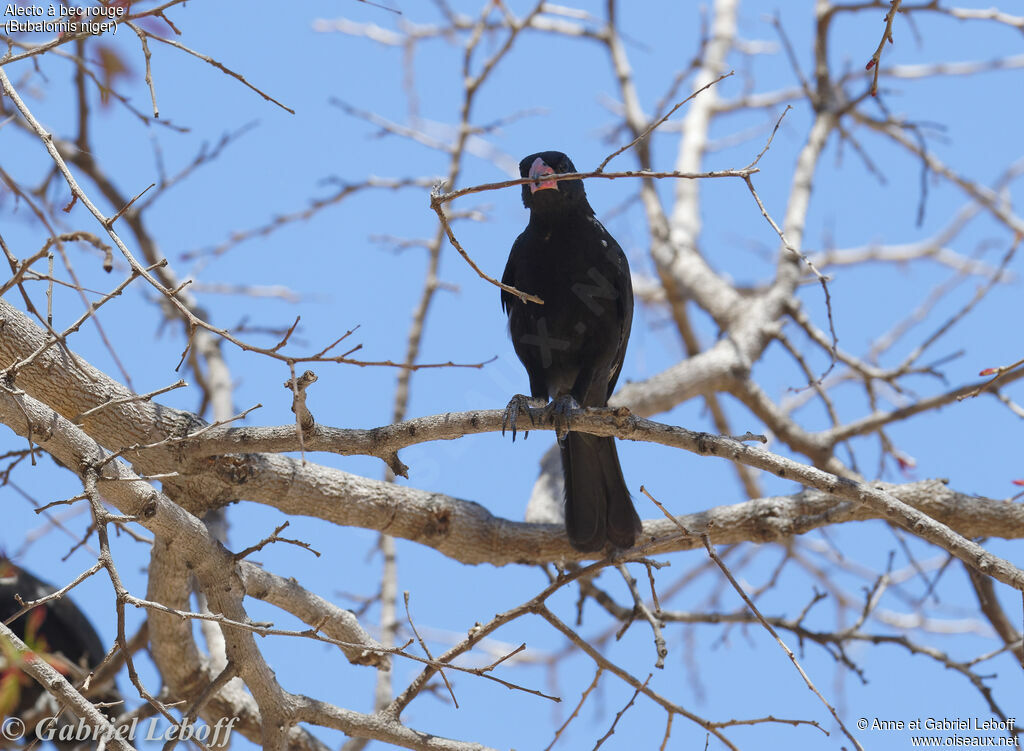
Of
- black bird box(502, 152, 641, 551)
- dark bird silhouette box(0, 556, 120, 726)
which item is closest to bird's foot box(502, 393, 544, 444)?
black bird box(502, 152, 641, 551)

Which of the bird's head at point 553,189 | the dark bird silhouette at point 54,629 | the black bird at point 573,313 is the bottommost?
the dark bird silhouette at point 54,629

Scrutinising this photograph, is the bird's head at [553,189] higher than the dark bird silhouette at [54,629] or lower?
higher

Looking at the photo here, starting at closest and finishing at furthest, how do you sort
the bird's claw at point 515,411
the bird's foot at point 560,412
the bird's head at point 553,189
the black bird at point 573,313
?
the bird's claw at point 515,411, the bird's foot at point 560,412, the black bird at point 573,313, the bird's head at point 553,189

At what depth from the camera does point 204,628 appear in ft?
Answer: 12.4

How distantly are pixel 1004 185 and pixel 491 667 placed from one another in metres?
5.88

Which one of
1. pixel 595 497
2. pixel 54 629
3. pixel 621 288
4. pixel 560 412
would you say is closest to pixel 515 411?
pixel 560 412

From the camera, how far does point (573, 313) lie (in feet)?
12.3

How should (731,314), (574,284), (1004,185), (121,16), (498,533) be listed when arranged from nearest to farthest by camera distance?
(121,16) → (498,533) → (574,284) → (731,314) → (1004,185)

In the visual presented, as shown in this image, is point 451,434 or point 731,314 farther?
point 731,314

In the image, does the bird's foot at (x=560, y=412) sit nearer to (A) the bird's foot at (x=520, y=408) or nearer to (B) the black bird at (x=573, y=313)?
(A) the bird's foot at (x=520, y=408)

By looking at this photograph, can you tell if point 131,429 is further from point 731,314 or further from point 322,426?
point 731,314

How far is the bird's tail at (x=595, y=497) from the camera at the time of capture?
3475 millimetres

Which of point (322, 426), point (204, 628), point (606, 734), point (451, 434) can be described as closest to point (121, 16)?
point (322, 426)

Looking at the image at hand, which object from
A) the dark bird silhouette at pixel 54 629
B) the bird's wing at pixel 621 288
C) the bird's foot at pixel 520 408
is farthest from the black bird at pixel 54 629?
the bird's wing at pixel 621 288
